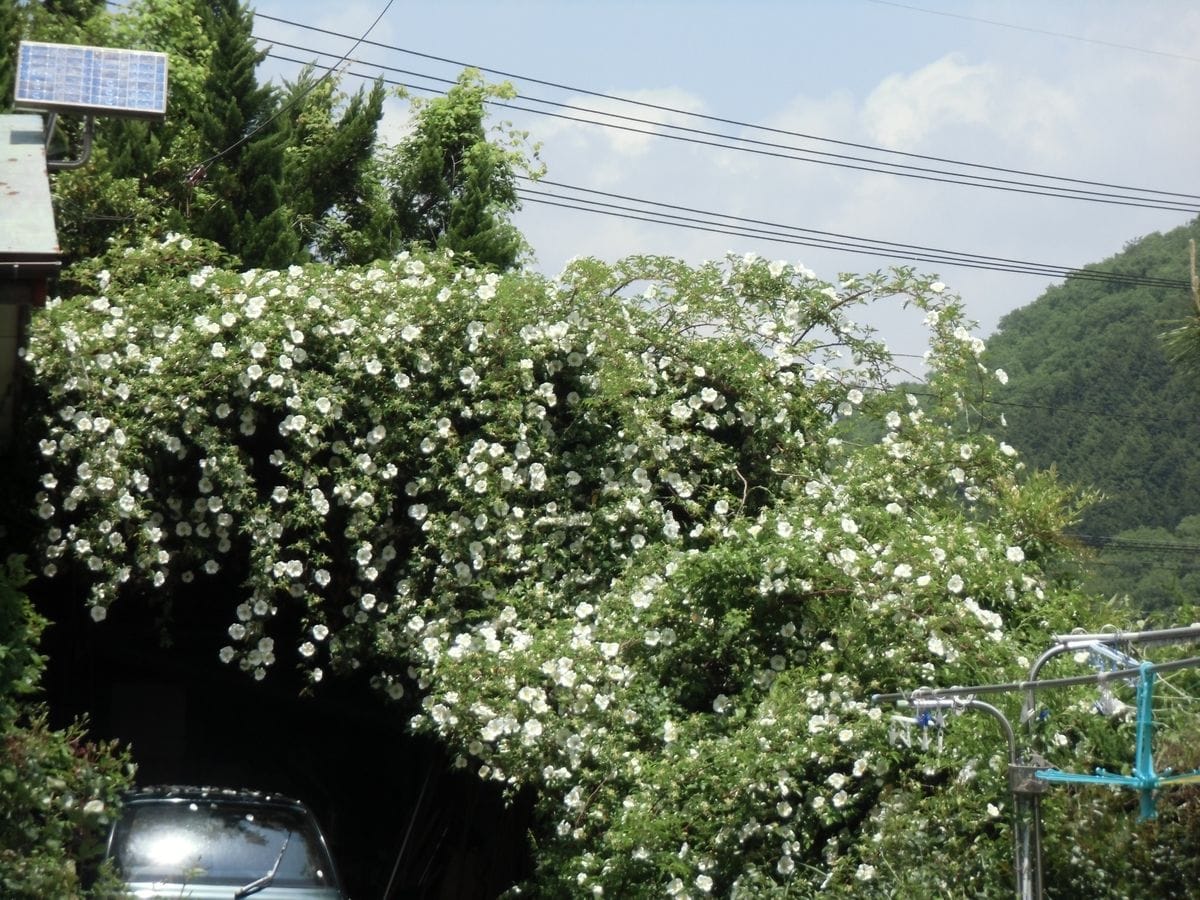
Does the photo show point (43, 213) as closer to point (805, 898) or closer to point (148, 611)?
point (148, 611)

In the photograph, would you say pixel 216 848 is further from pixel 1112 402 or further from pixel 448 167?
pixel 1112 402

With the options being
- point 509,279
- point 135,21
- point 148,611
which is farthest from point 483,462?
point 135,21

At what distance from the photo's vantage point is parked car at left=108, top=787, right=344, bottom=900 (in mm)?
6789

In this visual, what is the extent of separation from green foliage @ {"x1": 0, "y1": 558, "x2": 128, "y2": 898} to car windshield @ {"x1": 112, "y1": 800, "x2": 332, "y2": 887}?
39 cm

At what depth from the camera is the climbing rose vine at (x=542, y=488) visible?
7191mm

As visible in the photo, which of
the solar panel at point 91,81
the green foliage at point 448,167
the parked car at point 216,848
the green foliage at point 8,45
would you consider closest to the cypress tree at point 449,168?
the green foliage at point 448,167

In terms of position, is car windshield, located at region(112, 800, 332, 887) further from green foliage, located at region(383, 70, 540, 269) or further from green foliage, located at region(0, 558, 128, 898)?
green foliage, located at region(383, 70, 540, 269)

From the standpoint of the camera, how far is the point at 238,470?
861 centimetres

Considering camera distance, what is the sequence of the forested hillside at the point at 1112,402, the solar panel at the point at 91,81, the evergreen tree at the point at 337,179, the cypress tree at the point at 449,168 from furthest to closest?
1. the forested hillside at the point at 1112,402
2. the cypress tree at the point at 449,168
3. the evergreen tree at the point at 337,179
4. the solar panel at the point at 91,81

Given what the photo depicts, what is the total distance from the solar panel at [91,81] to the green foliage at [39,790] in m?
3.95

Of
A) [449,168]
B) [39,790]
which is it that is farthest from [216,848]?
[449,168]

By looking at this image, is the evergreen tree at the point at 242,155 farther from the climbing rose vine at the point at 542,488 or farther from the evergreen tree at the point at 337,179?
the climbing rose vine at the point at 542,488

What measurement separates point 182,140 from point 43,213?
980cm

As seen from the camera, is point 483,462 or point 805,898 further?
point 483,462
